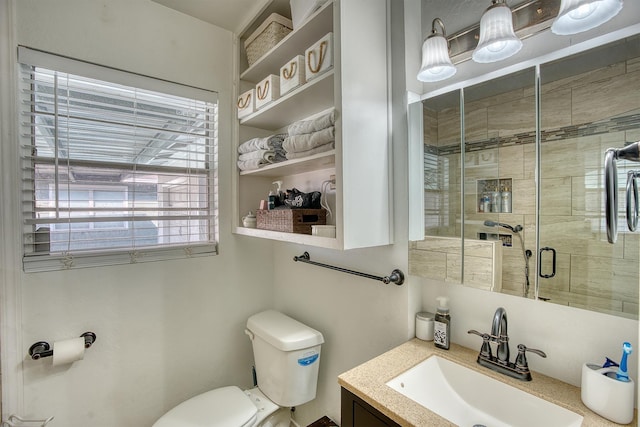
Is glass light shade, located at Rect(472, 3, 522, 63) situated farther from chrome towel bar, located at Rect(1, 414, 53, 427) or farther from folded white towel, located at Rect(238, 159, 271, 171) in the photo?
chrome towel bar, located at Rect(1, 414, 53, 427)

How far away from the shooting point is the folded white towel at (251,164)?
1.49 meters

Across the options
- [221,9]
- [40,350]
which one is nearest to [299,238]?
[40,350]

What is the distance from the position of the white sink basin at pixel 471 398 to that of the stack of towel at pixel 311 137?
87 cm

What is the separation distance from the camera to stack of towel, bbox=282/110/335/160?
107 centimetres

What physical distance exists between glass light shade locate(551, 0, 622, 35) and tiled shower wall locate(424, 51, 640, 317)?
0.12 metres

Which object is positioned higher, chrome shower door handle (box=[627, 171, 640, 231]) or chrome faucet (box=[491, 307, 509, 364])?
chrome shower door handle (box=[627, 171, 640, 231])

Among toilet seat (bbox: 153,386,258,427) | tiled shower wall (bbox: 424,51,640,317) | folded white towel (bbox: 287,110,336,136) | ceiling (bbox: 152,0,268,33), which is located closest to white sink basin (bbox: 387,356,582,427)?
tiled shower wall (bbox: 424,51,640,317)

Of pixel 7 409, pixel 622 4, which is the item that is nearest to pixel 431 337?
pixel 622 4

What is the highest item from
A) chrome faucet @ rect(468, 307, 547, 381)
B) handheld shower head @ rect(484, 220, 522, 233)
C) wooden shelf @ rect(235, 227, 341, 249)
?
handheld shower head @ rect(484, 220, 522, 233)

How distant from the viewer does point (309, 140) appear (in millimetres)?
1158

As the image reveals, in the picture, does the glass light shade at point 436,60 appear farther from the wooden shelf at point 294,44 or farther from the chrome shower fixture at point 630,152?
the chrome shower fixture at point 630,152

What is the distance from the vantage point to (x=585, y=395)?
2.48 feet

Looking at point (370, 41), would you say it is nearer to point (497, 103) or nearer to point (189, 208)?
point (497, 103)

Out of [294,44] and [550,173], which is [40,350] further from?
[550,173]
